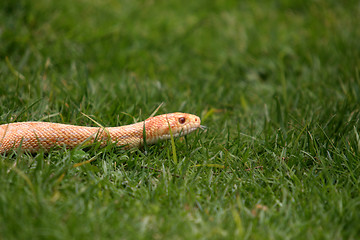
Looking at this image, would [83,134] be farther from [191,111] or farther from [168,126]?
[191,111]

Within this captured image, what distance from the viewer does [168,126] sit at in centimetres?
363

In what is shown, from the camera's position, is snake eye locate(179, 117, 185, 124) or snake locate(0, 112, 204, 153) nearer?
snake locate(0, 112, 204, 153)

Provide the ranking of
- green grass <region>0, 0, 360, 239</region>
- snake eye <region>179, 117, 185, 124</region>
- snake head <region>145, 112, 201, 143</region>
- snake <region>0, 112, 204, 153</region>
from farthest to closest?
1. snake eye <region>179, 117, 185, 124</region>
2. snake head <region>145, 112, 201, 143</region>
3. snake <region>0, 112, 204, 153</region>
4. green grass <region>0, 0, 360, 239</region>

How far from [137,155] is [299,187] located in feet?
4.76

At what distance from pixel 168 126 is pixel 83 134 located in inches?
32.1

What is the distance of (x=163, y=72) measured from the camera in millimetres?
6000

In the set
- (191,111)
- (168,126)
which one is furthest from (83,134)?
(191,111)

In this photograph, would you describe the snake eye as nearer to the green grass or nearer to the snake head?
the snake head

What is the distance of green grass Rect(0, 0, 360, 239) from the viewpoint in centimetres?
265

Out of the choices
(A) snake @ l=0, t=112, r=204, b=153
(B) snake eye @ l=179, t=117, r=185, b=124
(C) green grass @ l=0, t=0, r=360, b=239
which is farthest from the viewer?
(B) snake eye @ l=179, t=117, r=185, b=124

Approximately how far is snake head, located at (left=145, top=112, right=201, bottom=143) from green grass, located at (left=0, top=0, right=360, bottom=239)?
135 mm

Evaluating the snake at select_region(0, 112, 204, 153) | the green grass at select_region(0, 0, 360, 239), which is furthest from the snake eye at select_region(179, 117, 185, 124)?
the green grass at select_region(0, 0, 360, 239)

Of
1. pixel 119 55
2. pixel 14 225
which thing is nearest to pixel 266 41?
pixel 119 55

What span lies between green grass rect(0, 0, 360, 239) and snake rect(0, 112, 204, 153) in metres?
0.12
